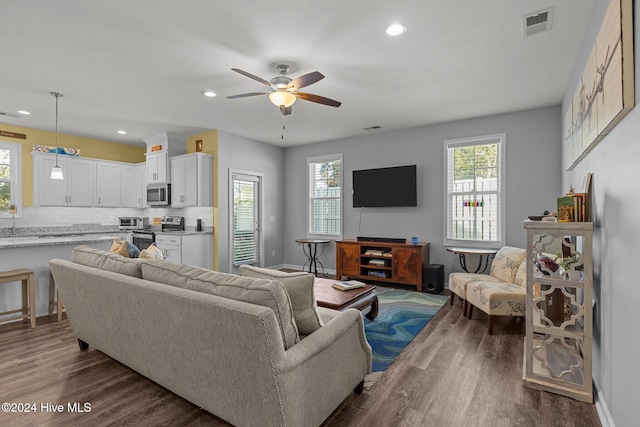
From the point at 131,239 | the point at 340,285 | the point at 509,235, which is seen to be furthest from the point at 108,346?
the point at 509,235

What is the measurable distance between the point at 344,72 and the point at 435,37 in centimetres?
98

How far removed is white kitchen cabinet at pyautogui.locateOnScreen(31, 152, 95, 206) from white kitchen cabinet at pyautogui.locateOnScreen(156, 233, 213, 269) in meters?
1.82

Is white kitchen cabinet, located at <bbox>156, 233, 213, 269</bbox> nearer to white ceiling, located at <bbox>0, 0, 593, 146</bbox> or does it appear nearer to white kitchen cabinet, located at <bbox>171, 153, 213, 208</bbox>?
white kitchen cabinet, located at <bbox>171, 153, 213, 208</bbox>

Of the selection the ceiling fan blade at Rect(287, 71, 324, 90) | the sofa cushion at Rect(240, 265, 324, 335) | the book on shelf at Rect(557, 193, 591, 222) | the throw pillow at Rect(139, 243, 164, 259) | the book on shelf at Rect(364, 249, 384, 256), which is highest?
the ceiling fan blade at Rect(287, 71, 324, 90)

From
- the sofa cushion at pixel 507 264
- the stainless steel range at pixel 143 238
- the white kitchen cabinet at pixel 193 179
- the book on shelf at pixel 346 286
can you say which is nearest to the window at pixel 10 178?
the stainless steel range at pixel 143 238

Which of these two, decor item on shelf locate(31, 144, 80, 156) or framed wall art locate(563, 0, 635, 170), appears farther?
decor item on shelf locate(31, 144, 80, 156)

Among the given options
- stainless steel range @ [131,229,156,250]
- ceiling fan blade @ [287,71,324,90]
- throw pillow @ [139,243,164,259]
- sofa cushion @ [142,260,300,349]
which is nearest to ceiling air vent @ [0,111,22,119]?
stainless steel range @ [131,229,156,250]

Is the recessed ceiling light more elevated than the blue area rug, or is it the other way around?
the recessed ceiling light

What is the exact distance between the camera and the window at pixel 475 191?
4.88 metres

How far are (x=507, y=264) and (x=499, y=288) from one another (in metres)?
0.60

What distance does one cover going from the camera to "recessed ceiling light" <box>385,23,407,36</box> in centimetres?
255

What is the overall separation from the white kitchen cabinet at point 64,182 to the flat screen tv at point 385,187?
16.5ft

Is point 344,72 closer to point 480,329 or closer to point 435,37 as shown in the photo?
point 435,37

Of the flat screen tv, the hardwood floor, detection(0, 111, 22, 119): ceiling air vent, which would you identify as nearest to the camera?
the hardwood floor
